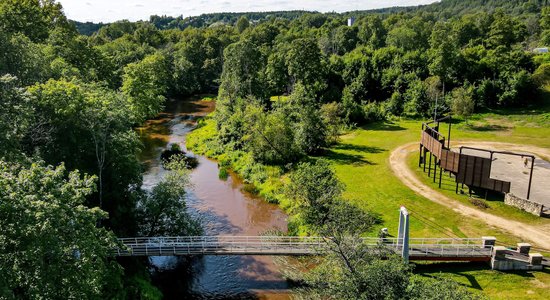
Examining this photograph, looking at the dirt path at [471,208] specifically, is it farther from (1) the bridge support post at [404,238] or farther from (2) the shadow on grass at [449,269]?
(1) the bridge support post at [404,238]

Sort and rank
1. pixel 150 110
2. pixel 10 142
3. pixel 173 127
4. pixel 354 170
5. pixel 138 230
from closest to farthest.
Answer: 1. pixel 10 142
2. pixel 138 230
3. pixel 354 170
4. pixel 150 110
5. pixel 173 127

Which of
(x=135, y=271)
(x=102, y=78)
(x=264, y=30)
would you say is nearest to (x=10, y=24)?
(x=102, y=78)

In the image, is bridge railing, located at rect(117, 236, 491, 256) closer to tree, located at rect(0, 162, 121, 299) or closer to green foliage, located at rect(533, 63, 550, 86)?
tree, located at rect(0, 162, 121, 299)

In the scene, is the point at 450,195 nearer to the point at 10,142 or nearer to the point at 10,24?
the point at 10,142

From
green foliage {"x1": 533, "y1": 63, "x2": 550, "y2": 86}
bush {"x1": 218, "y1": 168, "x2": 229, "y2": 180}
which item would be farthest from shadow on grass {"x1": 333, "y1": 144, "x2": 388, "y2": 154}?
green foliage {"x1": 533, "y1": 63, "x2": 550, "y2": 86}

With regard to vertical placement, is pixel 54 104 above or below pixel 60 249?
above

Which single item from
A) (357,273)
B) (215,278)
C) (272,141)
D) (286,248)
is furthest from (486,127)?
(357,273)

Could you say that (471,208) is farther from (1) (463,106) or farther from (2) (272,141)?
(1) (463,106)
